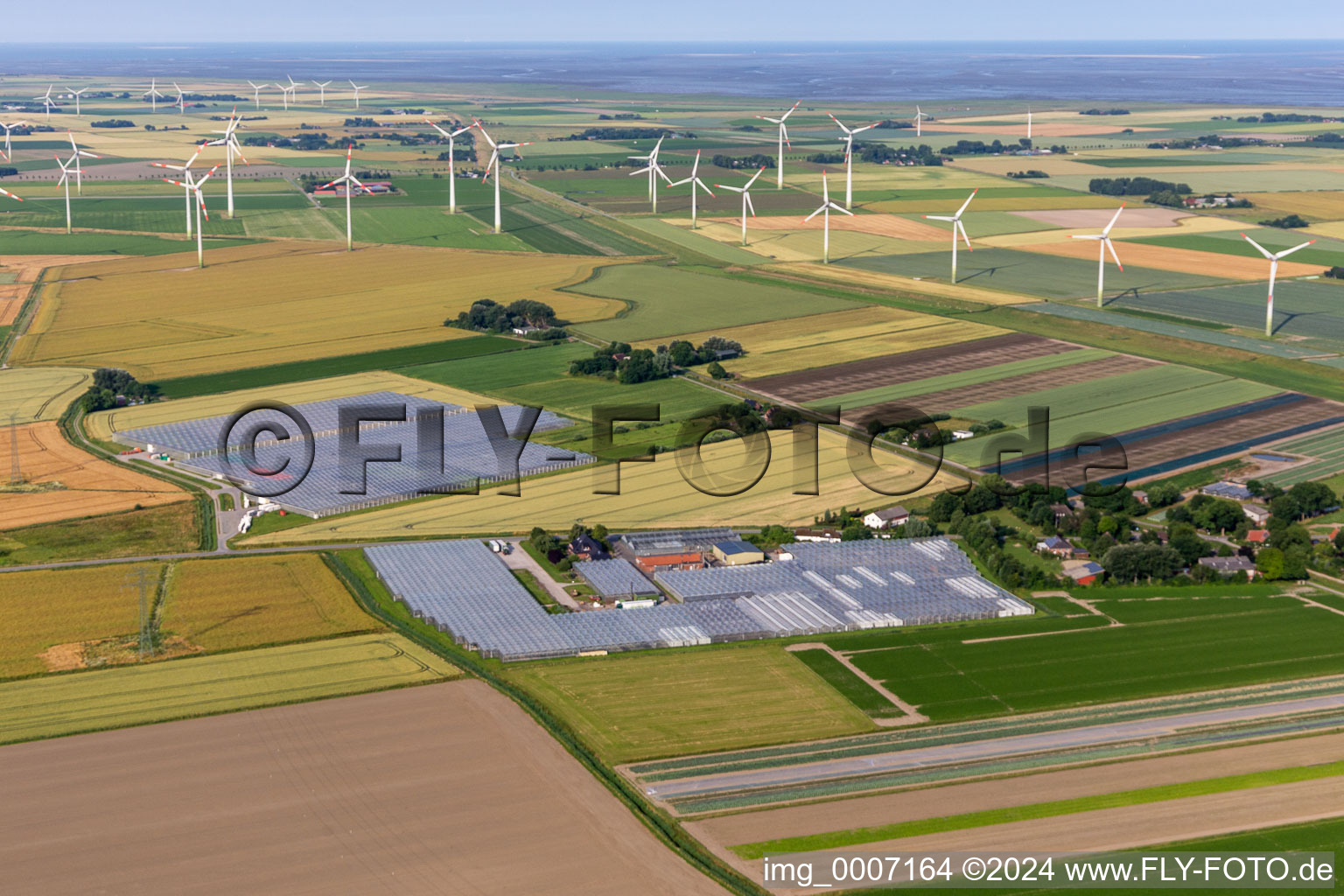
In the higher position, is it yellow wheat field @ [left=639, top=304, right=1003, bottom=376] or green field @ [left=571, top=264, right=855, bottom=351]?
green field @ [left=571, top=264, right=855, bottom=351]

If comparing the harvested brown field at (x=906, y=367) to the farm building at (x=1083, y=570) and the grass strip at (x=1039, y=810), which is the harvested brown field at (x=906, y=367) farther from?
the grass strip at (x=1039, y=810)

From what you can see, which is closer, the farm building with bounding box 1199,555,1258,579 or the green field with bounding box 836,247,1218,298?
the farm building with bounding box 1199,555,1258,579

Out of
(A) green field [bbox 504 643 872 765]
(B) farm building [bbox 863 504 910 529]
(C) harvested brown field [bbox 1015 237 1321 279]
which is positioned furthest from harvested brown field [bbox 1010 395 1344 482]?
(C) harvested brown field [bbox 1015 237 1321 279]

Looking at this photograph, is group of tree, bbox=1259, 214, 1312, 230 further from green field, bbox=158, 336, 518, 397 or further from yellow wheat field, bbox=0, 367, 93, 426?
yellow wheat field, bbox=0, 367, 93, 426

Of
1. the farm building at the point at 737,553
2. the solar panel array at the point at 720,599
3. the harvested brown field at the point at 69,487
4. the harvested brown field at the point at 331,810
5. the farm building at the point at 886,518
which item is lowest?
the harvested brown field at the point at 331,810

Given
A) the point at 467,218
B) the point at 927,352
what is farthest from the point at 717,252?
the point at 927,352

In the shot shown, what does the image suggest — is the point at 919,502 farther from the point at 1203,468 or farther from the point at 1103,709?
the point at 1103,709

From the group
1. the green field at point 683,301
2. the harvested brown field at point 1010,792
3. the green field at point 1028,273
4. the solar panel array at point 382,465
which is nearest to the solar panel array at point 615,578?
the solar panel array at point 382,465
